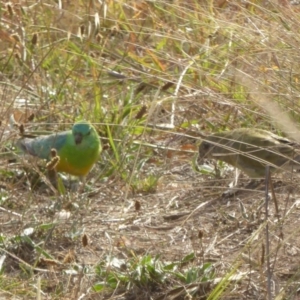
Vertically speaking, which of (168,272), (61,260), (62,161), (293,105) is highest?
(293,105)

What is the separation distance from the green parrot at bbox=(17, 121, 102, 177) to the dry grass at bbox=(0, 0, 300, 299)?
0.28 ft

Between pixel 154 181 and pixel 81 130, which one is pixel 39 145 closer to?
pixel 81 130

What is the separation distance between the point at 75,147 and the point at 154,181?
0.62m

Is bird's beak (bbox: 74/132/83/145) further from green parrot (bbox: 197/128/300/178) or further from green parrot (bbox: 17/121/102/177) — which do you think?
green parrot (bbox: 197/128/300/178)

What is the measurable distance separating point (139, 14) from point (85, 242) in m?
2.88

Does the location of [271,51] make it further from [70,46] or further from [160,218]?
[70,46]

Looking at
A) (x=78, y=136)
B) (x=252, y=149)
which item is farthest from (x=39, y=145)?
(x=252, y=149)

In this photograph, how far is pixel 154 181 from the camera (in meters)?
4.91

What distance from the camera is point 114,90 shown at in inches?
231

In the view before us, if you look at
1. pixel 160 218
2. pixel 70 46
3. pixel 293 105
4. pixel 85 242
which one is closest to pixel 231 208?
pixel 160 218

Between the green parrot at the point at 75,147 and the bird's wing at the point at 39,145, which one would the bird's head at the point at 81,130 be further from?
the bird's wing at the point at 39,145

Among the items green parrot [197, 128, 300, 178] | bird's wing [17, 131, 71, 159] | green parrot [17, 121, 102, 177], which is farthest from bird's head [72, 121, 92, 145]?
green parrot [197, 128, 300, 178]

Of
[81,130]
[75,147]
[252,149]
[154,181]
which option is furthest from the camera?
[75,147]

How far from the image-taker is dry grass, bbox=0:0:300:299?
12.1ft
